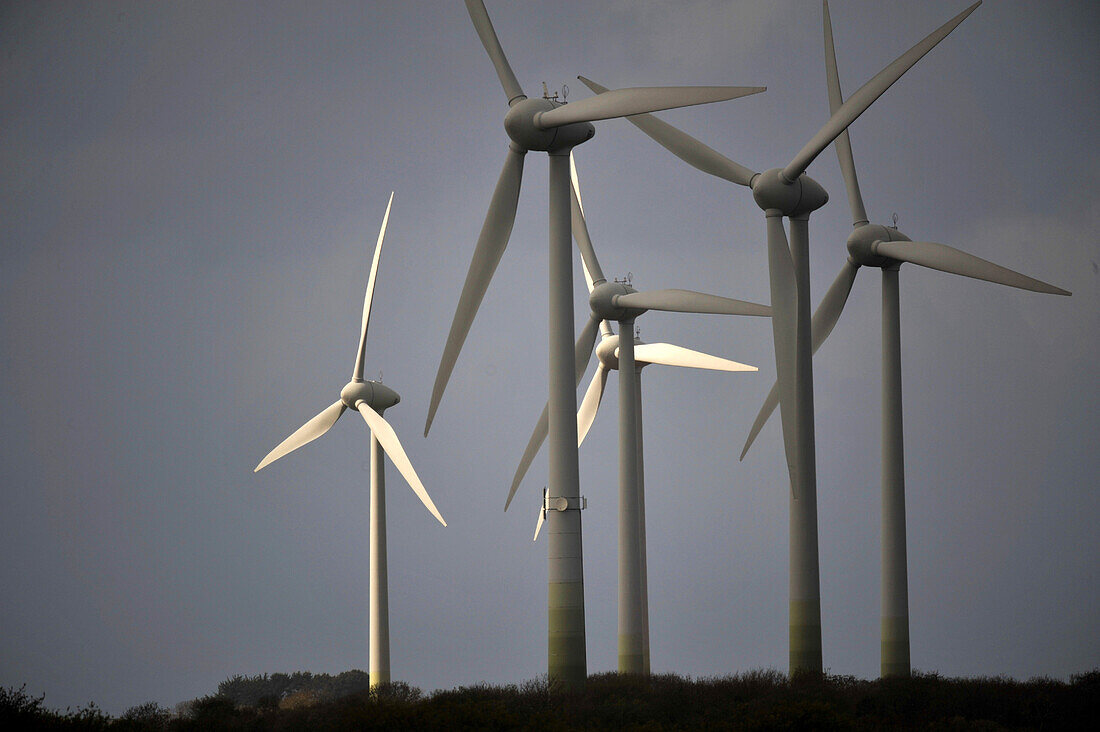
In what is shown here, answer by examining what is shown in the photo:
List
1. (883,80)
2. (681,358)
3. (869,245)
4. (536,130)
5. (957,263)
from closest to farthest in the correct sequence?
(883,80), (536,130), (957,263), (869,245), (681,358)

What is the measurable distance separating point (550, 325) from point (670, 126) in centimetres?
967

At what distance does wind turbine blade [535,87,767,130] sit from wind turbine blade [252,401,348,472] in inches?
920

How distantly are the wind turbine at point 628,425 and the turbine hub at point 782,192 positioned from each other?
443 cm

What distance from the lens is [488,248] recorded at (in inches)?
1246

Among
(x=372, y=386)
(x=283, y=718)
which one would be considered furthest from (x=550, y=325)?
(x=372, y=386)

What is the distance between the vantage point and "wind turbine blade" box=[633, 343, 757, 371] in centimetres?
4269

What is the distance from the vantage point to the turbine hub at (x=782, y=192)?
34.4 metres

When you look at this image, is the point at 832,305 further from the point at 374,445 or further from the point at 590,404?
the point at 374,445

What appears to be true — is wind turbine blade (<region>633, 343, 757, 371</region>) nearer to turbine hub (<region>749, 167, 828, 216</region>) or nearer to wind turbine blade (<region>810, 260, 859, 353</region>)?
wind turbine blade (<region>810, 260, 859, 353</region>)

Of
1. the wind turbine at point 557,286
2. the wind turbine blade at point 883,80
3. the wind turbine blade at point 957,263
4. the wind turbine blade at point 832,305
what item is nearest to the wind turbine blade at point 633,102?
the wind turbine at point 557,286

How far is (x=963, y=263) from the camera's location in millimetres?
32125

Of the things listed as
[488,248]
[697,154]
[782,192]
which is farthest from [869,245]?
[488,248]

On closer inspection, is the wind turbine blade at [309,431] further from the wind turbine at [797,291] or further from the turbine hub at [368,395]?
the wind turbine at [797,291]

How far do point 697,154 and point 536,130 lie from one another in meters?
7.10
